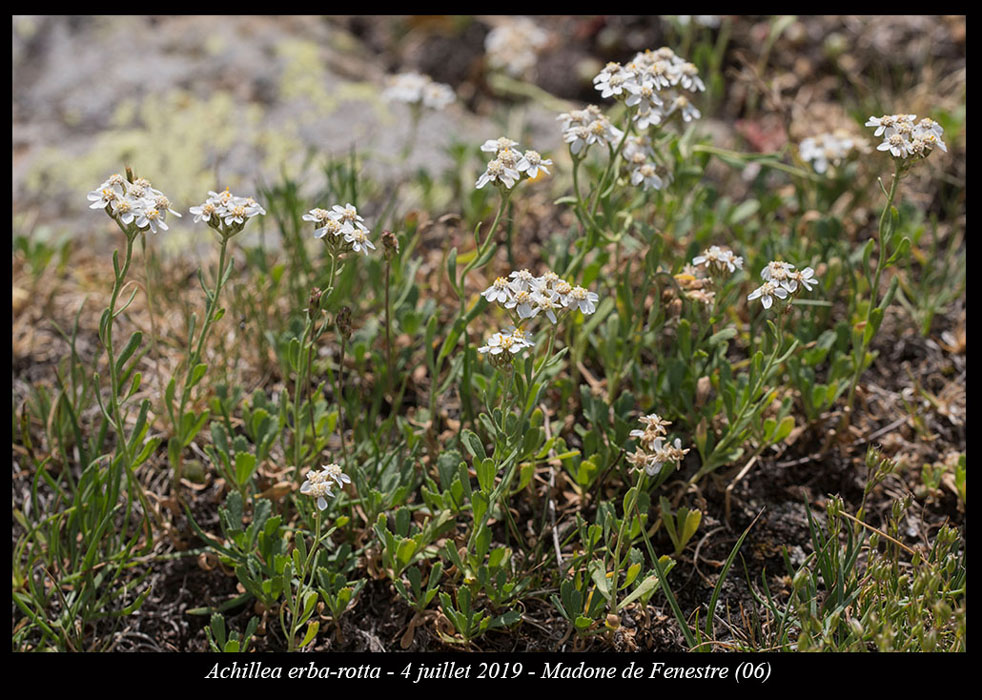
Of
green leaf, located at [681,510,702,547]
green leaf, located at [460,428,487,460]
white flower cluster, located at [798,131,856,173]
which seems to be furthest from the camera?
white flower cluster, located at [798,131,856,173]

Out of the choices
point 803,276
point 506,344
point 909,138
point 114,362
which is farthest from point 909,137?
point 114,362

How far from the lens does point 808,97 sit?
4582 millimetres

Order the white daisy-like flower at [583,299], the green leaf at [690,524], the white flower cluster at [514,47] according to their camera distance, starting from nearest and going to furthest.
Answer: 1. the white daisy-like flower at [583,299]
2. the green leaf at [690,524]
3. the white flower cluster at [514,47]

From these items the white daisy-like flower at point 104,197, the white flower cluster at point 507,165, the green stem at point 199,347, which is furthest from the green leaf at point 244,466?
the white flower cluster at point 507,165

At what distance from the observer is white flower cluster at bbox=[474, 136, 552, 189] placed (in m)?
2.38

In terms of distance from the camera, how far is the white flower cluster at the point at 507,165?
238 centimetres

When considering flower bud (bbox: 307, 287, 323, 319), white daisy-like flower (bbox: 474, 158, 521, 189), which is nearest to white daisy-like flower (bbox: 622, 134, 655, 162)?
white daisy-like flower (bbox: 474, 158, 521, 189)

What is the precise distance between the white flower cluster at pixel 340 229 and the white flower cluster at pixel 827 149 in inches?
76.4

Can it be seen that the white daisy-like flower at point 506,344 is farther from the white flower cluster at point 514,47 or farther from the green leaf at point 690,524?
the white flower cluster at point 514,47

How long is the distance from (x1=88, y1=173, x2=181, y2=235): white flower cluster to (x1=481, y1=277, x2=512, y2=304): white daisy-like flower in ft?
2.53

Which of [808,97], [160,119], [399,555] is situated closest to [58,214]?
[160,119]

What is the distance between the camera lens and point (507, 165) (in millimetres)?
2416

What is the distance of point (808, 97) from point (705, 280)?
89.9 inches

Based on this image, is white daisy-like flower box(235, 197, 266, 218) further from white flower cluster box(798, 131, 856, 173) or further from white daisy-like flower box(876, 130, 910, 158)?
white flower cluster box(798, 131, 856, 173)
